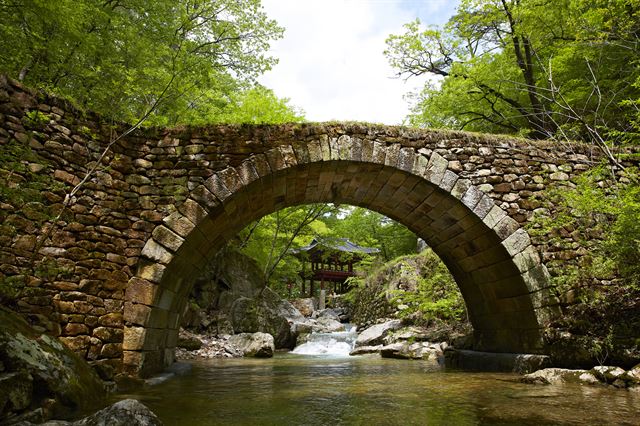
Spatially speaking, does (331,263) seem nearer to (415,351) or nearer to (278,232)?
(278,232)

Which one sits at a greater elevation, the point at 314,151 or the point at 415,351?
the point at 314,151

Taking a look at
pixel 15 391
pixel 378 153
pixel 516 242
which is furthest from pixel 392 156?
pixel 15 391

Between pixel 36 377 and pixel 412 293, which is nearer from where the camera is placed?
pixel 36 377

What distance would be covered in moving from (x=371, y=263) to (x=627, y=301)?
15784 mm

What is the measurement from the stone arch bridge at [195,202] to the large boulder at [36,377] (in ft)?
2.92

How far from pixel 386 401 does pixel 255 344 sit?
706cm

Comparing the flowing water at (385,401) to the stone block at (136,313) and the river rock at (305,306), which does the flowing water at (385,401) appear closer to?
the stone block at (136,313)

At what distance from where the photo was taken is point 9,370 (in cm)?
257

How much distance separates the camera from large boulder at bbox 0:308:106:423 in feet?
Answer: 7.98

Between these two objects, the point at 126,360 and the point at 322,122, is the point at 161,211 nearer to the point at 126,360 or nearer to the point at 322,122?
the point at 126,360

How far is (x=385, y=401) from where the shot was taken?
11.8 ft

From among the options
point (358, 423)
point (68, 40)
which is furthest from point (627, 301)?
point (68, 40)

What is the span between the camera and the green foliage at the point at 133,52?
20.5 ft

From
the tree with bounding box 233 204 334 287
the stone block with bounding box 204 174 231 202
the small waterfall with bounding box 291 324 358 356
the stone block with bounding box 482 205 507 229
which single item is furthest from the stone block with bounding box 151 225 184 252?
the tree with bounding box 233 204 334 287
